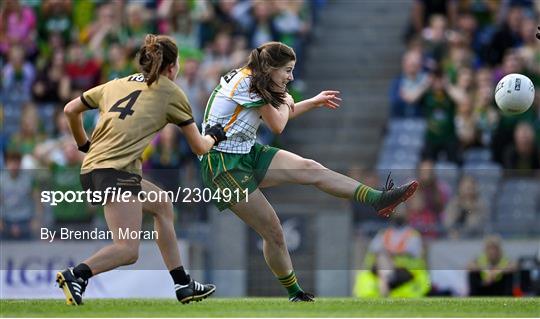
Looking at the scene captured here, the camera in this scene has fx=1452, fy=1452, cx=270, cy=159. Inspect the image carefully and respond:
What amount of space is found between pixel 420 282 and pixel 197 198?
2778mm

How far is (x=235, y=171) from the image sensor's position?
12.0 metres

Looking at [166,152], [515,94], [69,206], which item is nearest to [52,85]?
[166,152]

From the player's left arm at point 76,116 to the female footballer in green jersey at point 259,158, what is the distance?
108 centimetres

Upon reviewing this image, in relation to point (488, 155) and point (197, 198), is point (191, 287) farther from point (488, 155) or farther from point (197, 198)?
point (488, 155)

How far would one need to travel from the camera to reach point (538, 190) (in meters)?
16.7

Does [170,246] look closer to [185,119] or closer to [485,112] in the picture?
[185,119]

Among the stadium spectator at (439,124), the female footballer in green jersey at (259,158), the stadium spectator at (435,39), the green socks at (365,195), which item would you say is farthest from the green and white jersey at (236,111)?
the stadium spectator at (435,39)

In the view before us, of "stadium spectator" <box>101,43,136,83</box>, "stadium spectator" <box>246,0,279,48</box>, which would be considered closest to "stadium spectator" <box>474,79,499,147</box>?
"stadium spectator" <box>246,0,279,48</box>

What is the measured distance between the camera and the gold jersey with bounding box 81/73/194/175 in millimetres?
11125

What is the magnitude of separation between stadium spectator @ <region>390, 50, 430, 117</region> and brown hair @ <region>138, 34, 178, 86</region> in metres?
8.46

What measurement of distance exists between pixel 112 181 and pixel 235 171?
1296 mm

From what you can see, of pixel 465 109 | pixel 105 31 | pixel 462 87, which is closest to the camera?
pixel 465 109

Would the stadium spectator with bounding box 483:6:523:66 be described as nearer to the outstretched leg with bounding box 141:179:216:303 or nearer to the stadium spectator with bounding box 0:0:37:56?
the stadium spectator with bounding box 0:0:37:56

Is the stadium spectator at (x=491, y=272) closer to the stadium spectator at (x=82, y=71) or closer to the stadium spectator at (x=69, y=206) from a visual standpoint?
the stadium spectator at (x=69, y=206)
